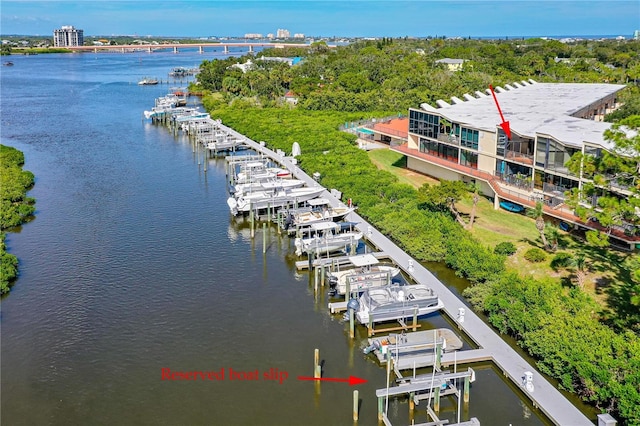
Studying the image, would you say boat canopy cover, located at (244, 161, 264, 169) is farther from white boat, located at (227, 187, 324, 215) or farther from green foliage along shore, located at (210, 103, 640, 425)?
white boat, located at (227, 187, 324, 215)

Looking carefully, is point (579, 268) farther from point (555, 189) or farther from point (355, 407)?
point (355, 407)

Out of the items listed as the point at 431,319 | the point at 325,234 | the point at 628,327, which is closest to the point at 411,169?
the point at 325,234

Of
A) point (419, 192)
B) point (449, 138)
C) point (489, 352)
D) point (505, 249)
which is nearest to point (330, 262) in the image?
point (419, 192)

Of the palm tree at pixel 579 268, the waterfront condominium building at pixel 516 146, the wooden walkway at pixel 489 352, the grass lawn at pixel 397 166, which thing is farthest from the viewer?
the grass lawn at pixel 397 166

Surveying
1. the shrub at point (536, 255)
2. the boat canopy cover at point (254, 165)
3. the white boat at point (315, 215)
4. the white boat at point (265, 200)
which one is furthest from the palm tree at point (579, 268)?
the boat canopy cover at point (254, 165)

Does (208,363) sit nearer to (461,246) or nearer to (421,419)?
(421,419)

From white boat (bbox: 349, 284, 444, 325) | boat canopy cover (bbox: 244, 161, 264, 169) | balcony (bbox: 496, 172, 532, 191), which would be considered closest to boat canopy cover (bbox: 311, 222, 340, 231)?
white boat (bbox: 349, 284, 444, 325)

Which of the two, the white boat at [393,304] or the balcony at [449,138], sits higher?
the balcony at [449,138]

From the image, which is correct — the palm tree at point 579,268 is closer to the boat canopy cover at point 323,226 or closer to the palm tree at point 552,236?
the palm tree at point 552,236
